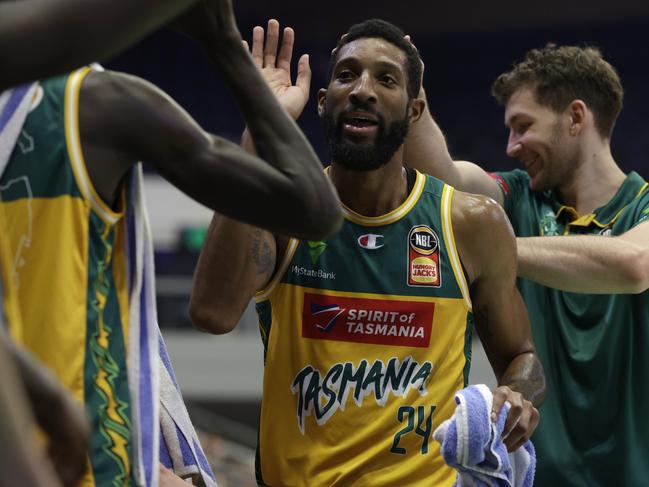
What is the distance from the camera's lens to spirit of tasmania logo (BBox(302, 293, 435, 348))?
296cm

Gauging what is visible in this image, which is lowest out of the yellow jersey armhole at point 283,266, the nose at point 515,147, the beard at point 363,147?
the yellow jersey armhole at point 283,266

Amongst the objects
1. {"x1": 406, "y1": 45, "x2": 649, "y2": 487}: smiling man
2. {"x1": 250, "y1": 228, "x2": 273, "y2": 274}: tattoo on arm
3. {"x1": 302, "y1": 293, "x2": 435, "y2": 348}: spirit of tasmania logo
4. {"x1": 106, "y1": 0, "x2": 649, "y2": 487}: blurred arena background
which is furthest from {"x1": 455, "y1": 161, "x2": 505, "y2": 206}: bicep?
{"x1": 106, "y1": 0, "x2": 649, "y2": 487}: blurred arena background

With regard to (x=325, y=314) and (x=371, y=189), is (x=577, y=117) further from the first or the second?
(x=325, y=314)

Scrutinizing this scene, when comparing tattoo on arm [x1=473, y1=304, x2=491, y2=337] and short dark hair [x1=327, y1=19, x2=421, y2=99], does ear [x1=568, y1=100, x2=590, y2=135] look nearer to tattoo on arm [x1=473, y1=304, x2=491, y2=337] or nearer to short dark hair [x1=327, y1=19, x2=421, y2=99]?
short dark hair [x1=327, y1=19, x2=421, y2=99]

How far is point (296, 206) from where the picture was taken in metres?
2.00

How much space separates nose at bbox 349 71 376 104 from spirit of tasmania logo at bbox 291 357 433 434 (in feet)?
2.31

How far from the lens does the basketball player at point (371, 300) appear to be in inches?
112

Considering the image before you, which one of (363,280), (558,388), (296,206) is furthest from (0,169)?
(558,388)

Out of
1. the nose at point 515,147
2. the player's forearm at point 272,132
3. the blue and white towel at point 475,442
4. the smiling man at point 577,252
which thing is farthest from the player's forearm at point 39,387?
the nose at point 515,147

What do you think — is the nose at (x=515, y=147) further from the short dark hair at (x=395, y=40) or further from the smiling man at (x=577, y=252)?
the short dark hair at (x=395, y=40)

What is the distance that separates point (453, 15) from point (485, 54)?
0.70 meters

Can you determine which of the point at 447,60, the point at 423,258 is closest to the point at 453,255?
the point at 423,258

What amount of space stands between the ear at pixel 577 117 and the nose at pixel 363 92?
Answer: 4.24ft

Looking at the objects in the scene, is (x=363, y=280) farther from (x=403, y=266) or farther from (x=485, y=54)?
(x=485, y=54)
